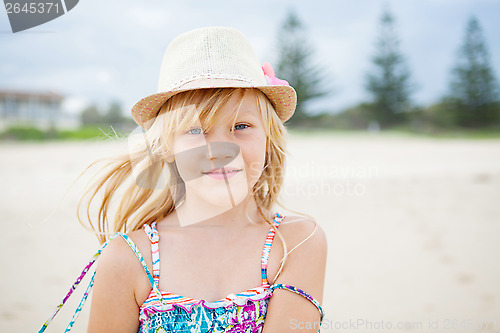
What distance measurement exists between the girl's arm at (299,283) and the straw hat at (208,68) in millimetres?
500

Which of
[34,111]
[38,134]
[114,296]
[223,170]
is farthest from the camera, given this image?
[34,111]

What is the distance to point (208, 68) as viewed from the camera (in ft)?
4.75

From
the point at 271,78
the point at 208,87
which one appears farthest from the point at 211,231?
the point at 271,78

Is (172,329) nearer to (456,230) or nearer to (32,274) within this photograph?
(32,274)

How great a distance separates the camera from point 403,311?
3.09m

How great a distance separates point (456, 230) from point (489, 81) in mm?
27098

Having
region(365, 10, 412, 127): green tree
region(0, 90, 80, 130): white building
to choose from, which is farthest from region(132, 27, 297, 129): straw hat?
region(365, 10, 412, 127): green tree

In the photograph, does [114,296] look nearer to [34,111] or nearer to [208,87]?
[208,87]

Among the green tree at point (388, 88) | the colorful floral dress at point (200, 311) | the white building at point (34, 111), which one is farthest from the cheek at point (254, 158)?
the green tree at point (388, 88)

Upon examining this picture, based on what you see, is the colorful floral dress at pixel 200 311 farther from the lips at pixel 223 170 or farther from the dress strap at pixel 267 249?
the lips at pixel 223 170

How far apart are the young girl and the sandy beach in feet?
1.29

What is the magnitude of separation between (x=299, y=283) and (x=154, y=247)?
0.49 metres

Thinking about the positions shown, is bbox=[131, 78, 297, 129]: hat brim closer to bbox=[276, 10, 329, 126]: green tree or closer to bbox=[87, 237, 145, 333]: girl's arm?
bbox=[87, 237, 145, 333]: girl's arm

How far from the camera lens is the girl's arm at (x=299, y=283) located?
1376mm
